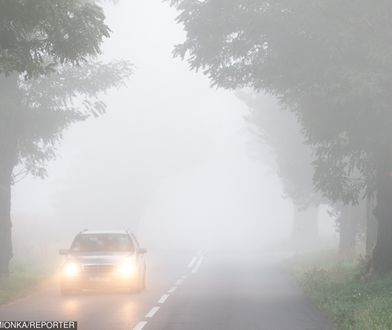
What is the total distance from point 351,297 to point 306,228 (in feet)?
125

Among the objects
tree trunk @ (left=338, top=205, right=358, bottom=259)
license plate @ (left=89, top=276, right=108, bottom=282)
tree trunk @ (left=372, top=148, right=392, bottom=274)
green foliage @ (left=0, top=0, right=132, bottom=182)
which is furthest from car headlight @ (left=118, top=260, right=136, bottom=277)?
tree trunk @ (left=338, top=205, right=358, bottom=259)

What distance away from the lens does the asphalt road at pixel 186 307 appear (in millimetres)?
13609

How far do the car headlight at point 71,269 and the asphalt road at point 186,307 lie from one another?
24.5 inches

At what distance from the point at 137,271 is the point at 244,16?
7.27 meters

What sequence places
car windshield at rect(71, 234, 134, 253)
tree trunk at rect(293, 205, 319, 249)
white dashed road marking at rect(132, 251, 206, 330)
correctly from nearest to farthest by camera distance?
1. white dashed road marking at rect(132, 251, 206, 330)
2. car windshield at rect(71, 234, 134, 253)
3. tree trunk at rect(293, 205, 319, 249)

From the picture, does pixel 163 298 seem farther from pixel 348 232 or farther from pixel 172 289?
pixel 348 232

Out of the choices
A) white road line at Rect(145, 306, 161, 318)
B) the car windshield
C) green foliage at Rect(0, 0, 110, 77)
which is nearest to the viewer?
green foliage at Rect(0, 0, 110, 77)

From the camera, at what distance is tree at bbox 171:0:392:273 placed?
17.2 m

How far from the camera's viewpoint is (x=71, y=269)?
19.7 meters

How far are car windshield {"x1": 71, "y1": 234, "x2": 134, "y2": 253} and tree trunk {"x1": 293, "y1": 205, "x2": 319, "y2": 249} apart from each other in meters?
30.8

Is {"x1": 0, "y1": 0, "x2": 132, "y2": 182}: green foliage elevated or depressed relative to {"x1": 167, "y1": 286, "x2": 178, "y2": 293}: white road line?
elevated

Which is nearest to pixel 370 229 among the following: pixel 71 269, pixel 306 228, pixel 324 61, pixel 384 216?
pixel 384 216

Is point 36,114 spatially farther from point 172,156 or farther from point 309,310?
point 172,156

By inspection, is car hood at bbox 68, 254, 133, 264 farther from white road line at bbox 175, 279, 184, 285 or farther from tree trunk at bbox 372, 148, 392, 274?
tree trunk at bbox 372, 148, 392, 274
